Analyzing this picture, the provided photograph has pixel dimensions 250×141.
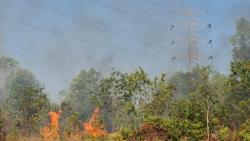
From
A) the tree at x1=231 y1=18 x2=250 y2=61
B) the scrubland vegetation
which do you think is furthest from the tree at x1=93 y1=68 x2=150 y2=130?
the tree at x1=231 y1=18 x2=250 y2=61

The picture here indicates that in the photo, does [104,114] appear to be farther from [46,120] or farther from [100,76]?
[46,120]

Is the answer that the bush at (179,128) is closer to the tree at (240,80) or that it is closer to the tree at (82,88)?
the tree at (240,80)

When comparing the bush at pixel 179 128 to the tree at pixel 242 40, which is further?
the tree at pixel 242 40

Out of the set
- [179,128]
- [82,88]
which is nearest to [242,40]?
[82,88]

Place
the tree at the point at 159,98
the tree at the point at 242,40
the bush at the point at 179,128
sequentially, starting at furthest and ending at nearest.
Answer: the tree at the point at 242,40 < the tree at the point at 159,98 < the bush at the point at 179,128

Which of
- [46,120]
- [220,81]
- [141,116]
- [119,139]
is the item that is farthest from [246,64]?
[220,81]

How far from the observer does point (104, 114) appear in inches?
3332

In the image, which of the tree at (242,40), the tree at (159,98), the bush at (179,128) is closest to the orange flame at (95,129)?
the tree at (159,98)

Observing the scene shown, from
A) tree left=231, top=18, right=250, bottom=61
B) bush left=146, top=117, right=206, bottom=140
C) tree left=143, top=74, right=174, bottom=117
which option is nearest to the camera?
bush left=146, top=117, right=206, bottom=140

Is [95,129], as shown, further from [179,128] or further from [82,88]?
[82,88]

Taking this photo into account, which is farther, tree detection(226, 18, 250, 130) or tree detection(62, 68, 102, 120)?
tree detection(62, 68, 102, 120)

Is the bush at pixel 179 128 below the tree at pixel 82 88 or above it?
below

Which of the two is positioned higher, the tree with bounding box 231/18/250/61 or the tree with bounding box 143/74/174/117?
the tree with bounding box 231/18/250/61

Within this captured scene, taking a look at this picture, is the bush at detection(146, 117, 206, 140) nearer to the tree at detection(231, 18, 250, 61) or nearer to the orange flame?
the orange flame
